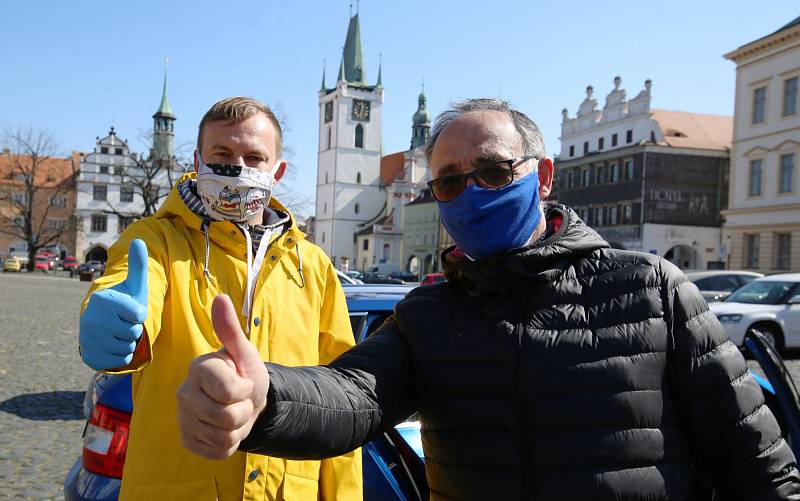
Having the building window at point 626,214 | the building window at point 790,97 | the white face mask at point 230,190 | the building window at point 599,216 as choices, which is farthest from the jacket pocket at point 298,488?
the building window at point 599,216

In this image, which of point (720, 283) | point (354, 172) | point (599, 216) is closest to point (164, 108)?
point (354, 172)

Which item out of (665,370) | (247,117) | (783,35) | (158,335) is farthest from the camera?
(783,35)

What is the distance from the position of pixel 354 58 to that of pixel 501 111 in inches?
4306

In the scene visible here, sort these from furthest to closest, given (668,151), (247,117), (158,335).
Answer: (668,151), (247,117), (158,335)

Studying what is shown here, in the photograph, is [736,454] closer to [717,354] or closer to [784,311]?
[717,354]

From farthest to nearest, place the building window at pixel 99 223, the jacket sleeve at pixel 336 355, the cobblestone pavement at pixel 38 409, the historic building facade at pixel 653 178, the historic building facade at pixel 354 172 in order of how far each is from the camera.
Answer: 1. the historic building facade at pixel 354 172
2. the building window at pixel 99 223
3. the historic building facade at pixel 653 178
4. the cobblestone pavement at pixel 38 409
5. the jacket sleeve at pixel 336 355

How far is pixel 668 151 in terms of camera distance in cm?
4828

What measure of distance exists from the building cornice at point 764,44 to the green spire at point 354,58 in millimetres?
72993

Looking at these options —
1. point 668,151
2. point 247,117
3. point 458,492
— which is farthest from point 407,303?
point 668,151

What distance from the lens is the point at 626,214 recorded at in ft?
162

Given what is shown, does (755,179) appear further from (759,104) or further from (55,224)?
(55,224)

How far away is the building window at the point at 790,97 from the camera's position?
35.0 m

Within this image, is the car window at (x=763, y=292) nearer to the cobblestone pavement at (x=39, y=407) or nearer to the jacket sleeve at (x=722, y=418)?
the cobblestone pavement at (x=39, y=407)

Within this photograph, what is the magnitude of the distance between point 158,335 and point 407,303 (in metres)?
0.78
